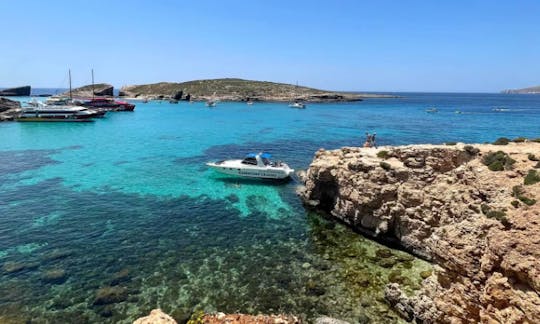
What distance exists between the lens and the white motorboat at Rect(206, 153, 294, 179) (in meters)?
36.4

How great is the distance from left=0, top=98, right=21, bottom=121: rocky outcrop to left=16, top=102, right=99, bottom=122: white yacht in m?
4.36

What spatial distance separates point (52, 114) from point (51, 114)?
228 millimetres

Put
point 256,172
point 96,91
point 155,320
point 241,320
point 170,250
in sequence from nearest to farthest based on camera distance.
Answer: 1. point 155,320
2. point 241,320
3. point 170,250
4. point 256,172
5. point 96,91

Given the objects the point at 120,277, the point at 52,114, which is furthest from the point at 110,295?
the point at 52,114

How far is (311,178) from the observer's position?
1162 inches

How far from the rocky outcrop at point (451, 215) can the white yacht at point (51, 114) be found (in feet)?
262

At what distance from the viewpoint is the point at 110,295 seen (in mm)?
16391

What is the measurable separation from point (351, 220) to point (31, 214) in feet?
82.7

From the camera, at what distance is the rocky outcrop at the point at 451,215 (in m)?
11.5

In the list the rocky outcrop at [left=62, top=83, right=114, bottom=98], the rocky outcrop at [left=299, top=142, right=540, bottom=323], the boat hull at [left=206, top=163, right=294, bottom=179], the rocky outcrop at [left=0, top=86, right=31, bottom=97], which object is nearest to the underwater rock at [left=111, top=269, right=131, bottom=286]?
the rocky outcrop at [left=299, top=142, right=540, bottom=323]

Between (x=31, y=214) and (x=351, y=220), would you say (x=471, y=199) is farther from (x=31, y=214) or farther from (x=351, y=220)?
(x=31, y=214)

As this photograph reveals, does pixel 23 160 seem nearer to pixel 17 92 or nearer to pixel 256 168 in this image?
pixel 256 168

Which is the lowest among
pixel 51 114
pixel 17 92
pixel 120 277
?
pixel 120 277

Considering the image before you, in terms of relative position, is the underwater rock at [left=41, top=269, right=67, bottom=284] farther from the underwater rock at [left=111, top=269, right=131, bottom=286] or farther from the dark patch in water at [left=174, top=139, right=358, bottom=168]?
the dark patch in water at [left=174, top=139, right=358, bottom=168]
